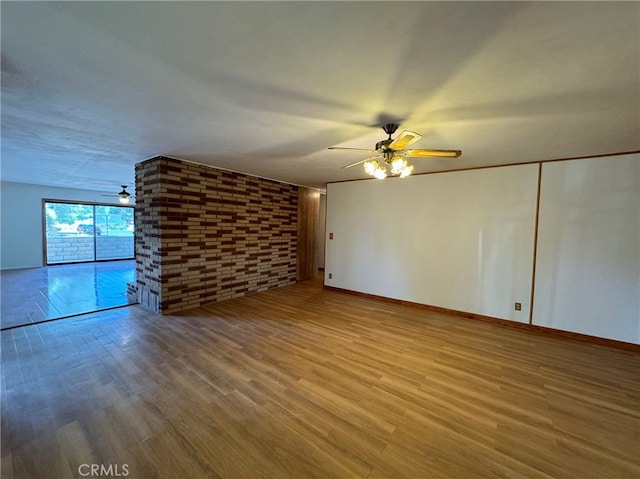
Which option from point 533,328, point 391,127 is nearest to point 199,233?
point 391,127

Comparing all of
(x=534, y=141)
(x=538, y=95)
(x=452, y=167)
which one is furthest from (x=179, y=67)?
(x=452, y=167)

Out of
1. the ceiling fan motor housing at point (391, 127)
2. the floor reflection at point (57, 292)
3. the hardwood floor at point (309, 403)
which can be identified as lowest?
the hardwood floor at point (309, 403)

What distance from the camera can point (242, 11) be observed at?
115 centimetres

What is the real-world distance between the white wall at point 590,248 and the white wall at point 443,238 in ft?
0.65

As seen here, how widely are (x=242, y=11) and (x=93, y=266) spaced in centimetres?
A: 938

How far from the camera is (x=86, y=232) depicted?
26.8ft

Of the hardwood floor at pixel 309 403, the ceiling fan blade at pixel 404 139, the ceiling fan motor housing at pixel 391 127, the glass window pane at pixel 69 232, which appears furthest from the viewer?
the glass window pane at pixel 69 232

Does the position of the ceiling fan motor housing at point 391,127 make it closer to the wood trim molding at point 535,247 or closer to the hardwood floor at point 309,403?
the hardwood floor at point 309,403

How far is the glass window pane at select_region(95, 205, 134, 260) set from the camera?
849 cm

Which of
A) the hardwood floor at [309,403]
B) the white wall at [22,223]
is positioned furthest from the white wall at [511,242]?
the white wall at [22,223]

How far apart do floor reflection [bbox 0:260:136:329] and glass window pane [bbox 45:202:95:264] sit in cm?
72

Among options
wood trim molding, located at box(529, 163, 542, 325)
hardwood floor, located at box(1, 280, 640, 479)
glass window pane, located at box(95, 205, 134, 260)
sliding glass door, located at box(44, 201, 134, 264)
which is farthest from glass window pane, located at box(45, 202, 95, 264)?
wood trim molding, located at box(529, 163, 542, 325)

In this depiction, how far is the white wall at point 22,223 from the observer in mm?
6684

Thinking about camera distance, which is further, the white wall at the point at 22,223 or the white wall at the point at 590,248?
the white wall at the point at 22,223
